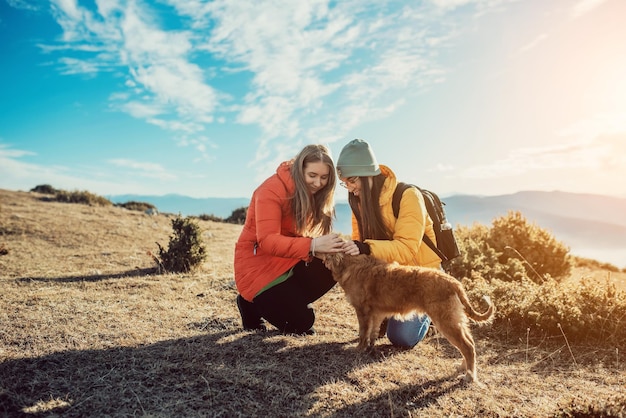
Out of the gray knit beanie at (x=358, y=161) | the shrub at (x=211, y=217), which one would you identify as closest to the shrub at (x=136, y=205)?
the shrub at (x=211, y=217)

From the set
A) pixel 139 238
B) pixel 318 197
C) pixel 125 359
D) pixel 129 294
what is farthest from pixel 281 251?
pixel 139 238

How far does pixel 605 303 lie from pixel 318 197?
431cm

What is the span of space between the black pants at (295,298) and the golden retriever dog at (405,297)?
26.3 inches

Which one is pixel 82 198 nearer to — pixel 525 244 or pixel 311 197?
pixel 311 197

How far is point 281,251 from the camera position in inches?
183

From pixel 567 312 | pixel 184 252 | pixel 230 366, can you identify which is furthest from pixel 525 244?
pixel 230 366

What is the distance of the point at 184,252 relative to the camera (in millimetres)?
8859

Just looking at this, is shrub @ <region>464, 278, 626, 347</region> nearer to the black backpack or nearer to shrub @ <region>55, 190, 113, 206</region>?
the black backpack

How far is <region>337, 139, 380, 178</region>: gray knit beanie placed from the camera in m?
4.55

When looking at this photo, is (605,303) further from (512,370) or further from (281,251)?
(281,251)

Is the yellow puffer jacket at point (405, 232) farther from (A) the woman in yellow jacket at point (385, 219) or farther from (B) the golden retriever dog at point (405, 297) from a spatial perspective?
(B) the golden retriever dog at point (405, 297)

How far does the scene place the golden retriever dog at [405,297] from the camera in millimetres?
3826

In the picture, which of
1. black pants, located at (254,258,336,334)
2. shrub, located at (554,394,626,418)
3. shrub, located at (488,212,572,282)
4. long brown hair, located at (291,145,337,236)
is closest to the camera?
shrub, located at (554,394,626,418)

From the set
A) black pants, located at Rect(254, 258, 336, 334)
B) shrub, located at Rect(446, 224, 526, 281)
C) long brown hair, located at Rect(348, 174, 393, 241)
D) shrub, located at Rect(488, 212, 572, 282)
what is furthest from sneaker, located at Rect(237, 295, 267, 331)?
shrub, located at Rect(488, 212, 572, 282)
